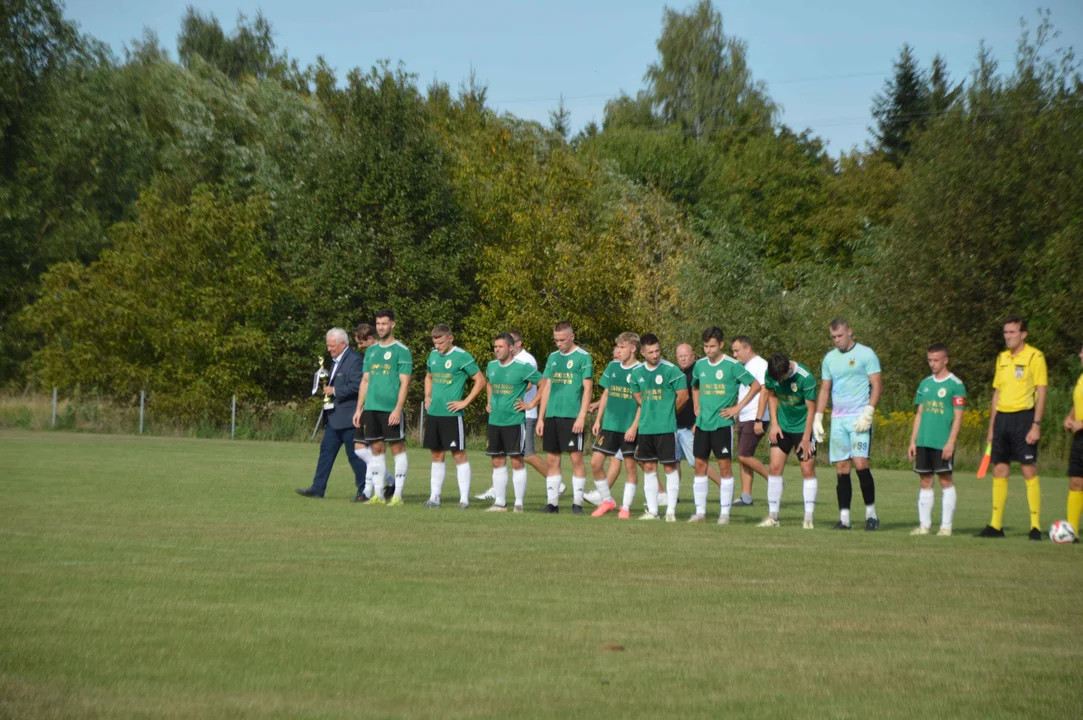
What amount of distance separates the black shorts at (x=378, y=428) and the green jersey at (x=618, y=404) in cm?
257

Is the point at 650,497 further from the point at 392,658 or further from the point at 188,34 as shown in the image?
the point at 188,34

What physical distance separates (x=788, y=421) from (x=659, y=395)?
147cm

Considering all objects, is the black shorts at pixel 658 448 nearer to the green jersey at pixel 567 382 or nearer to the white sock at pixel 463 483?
the green jersey at pixel 567 382

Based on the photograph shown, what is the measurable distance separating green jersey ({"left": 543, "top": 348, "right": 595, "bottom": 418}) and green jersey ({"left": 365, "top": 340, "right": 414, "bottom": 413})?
186 centimetres

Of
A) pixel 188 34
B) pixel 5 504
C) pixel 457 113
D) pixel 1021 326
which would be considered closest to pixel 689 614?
pixel 1021 326

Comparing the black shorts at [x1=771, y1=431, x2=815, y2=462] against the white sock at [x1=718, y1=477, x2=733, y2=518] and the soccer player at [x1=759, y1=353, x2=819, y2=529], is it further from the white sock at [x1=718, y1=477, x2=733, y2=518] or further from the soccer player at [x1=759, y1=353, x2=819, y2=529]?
the white sock at [x1=718, y1=477, x2=733, y2=518]

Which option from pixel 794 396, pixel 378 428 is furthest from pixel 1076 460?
pixel 378 428

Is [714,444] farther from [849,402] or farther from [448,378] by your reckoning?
[448,378]

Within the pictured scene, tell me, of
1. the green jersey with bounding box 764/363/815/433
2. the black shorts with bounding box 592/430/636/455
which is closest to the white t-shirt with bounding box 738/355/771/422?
the green jersey with bounding box 764/363/815/433

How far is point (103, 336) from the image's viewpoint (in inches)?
1566

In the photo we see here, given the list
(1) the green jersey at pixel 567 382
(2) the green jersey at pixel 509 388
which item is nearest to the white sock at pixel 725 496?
(1) the green jersey at pixel 567 382

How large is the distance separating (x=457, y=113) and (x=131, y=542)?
4972 centimetres

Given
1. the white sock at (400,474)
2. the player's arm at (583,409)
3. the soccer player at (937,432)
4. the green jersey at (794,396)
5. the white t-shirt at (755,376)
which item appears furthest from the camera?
the white t-shirt at (755,376)

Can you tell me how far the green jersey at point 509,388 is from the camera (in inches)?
634
